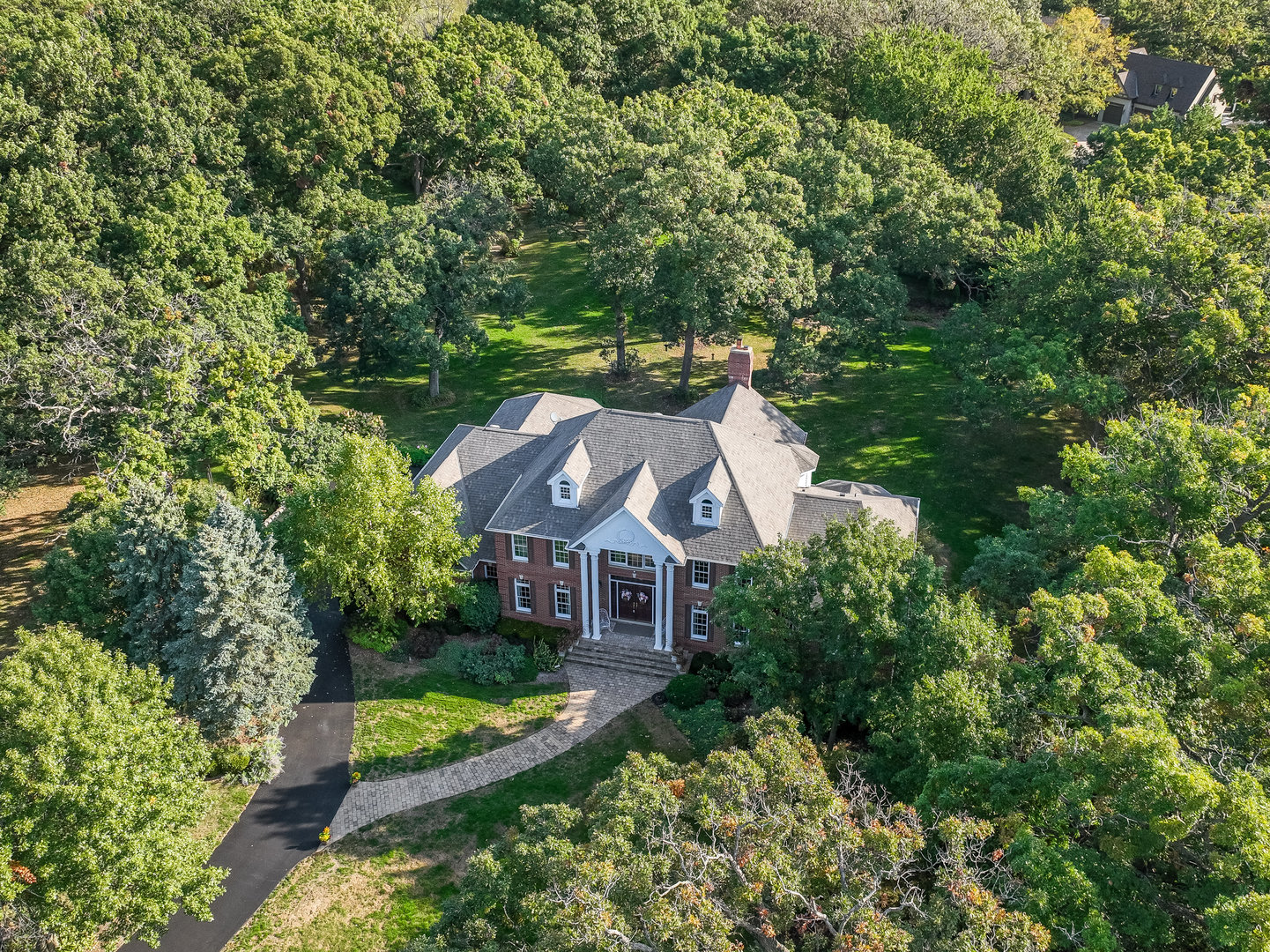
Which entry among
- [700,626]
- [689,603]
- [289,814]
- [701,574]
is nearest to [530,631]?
[689,603]

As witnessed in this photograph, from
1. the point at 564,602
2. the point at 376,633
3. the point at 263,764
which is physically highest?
the point at 564,602

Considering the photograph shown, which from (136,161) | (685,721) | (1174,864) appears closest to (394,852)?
(685,721)

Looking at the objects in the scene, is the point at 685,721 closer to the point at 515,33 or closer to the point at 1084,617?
the point at 1084,617

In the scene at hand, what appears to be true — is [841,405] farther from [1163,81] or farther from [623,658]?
[1163,81]

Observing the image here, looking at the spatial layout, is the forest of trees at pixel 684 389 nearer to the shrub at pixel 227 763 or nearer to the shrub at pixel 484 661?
the shrub at pixel 227 763

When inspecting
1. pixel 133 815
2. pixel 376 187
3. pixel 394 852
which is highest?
pixel 376 187

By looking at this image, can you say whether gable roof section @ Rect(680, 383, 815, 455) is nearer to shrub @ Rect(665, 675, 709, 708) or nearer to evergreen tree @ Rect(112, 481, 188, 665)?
shrub @ Rect(665, 675, 709, 708)

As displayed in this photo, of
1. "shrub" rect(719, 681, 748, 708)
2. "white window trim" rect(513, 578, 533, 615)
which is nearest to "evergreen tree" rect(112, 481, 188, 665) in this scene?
"white window trim" rect(513, 578, 533, 615)
